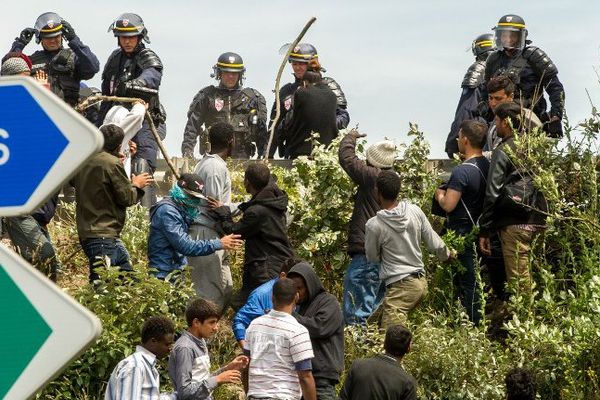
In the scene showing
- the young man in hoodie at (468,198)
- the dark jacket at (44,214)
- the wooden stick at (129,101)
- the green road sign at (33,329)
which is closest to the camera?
the green road sign at (33,329)

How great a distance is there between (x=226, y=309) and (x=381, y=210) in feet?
5.74

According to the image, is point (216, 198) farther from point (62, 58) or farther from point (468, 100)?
point (468, 100)

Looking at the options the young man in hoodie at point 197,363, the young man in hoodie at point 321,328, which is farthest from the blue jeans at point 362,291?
the young man in hoodie at point 197,363

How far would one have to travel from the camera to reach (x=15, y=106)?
15.2ft

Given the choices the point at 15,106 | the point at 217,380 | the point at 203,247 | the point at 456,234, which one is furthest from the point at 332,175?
the point at 15,106

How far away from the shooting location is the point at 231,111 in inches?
721

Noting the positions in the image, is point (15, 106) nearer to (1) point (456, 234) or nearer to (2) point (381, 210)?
(2) point (381, 210)

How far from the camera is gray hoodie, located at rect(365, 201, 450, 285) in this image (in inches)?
460

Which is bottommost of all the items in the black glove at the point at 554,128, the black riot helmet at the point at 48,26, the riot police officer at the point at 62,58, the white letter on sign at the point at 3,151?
the black glove at the point at 554,128

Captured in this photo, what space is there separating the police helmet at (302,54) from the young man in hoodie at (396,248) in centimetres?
531

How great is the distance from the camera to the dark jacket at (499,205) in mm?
12367

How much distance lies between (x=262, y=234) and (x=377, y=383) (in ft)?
9.07

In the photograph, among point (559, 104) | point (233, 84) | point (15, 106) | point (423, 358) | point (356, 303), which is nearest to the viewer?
point (15, 106)

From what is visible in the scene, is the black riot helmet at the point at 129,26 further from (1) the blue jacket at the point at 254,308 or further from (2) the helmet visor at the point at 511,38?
(1) the blue jacket at the point at 254,308
